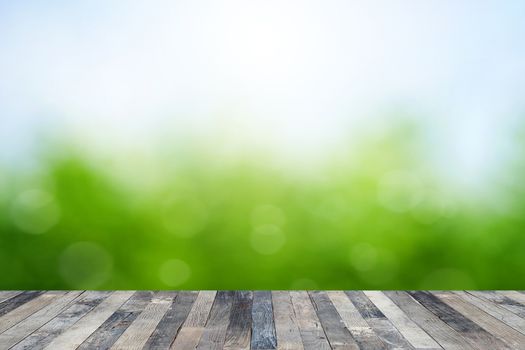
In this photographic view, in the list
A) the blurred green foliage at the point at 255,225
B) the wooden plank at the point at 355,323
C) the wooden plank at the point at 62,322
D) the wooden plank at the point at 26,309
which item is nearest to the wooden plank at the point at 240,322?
the blurred green foliage at the point at 255,225

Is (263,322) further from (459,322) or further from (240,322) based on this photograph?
(459,322)

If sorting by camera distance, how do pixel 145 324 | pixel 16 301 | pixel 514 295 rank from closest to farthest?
pixel 145 324, pixel 16 301, pixel 514 295

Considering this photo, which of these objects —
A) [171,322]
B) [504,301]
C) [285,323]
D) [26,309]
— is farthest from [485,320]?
[26,309]

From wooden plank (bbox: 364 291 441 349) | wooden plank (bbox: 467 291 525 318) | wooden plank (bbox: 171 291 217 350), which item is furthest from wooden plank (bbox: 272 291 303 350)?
wooden plank (bbox: 467 291 525 318)

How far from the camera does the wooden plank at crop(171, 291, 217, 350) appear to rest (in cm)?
218

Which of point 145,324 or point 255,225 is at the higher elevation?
point 255,225

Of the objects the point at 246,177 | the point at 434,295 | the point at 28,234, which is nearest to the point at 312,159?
the point at 246,177

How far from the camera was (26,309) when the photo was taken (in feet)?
9.12

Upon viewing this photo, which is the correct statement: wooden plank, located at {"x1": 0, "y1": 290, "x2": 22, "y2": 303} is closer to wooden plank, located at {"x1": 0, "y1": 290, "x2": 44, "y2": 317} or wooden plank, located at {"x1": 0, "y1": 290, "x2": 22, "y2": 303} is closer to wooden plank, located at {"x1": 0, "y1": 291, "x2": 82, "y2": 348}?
wooden plank, located at {"x1": 0, "y1": 290, "x2": 44, "y2": 317}

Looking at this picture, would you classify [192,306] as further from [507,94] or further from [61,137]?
[507,94]

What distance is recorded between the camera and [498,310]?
2770 mm

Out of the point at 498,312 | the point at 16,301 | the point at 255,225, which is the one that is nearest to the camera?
the point at 498,312

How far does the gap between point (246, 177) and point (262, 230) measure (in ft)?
1.00

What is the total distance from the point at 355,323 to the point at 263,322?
38cm
